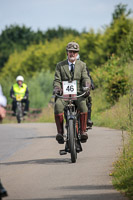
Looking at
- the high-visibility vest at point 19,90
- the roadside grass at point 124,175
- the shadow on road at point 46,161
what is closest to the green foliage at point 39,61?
the high-visibility vest at point 19,90

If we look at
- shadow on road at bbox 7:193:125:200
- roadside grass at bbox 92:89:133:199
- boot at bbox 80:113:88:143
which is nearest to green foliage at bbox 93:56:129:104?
roadside grass at bbox 92:89:133:199

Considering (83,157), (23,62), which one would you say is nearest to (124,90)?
(83,157)

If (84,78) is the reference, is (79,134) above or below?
below

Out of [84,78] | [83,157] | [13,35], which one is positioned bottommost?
[83,157]

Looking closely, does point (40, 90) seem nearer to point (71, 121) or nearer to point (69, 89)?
point (69, 89)

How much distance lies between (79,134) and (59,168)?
1.23 m

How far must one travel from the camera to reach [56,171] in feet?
29.1

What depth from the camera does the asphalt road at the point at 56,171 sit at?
7008 millimetres

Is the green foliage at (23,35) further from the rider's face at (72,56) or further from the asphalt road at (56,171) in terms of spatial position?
the rider's face at (72,56)

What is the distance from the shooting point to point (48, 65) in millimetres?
55562

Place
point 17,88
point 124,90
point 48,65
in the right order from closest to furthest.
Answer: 1. point 124,90
2. point 17,88
3. point 48,65

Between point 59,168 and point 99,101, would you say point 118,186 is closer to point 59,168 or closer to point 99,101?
point 59,168

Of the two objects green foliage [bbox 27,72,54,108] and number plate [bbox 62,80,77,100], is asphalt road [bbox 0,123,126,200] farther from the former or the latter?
green foliage [bbox 27,72,54,108]

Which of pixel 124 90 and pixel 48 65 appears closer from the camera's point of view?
pixel 124 90
